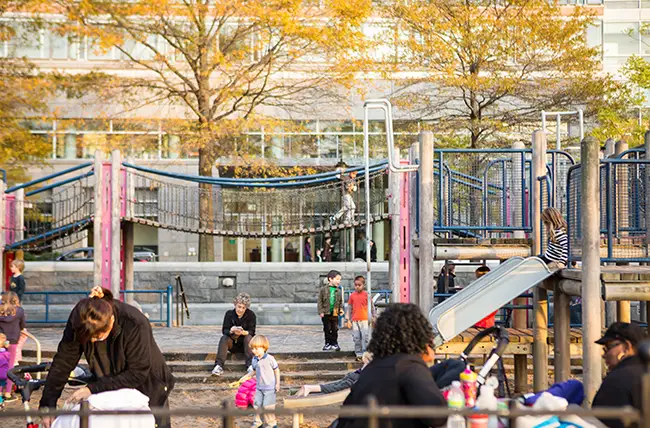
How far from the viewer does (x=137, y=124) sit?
28.7 metres

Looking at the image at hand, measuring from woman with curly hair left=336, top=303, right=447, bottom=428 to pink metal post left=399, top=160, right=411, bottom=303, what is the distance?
35.9ft

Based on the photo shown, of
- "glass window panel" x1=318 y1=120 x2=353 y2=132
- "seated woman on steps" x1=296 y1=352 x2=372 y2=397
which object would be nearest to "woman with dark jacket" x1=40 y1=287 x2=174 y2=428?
"seated woman on steps" x1=296 y1=352 x2=372 y2=397

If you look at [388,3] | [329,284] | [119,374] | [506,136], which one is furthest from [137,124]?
[119,374]

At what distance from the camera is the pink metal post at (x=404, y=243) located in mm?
16359

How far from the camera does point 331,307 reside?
596 inches

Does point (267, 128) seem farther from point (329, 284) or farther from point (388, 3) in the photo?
point (329, 284)

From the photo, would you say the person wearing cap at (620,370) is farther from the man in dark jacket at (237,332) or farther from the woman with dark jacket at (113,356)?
the man in dark jacket at (237,332)

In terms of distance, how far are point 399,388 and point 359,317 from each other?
384 inches

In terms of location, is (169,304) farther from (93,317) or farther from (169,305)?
(93,317)

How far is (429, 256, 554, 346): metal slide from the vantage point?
1067cm

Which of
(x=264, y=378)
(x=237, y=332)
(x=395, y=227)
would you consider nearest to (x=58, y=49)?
(x=395, y=227)

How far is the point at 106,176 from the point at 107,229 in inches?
42.7

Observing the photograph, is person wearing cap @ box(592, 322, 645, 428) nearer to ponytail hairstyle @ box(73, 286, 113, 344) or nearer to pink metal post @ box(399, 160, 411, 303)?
ponytail hairstyle @ box(73, 286, 113, 344)

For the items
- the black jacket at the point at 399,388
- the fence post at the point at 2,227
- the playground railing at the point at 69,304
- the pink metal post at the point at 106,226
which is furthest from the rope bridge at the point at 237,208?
the black jacket at the point at 399,388
